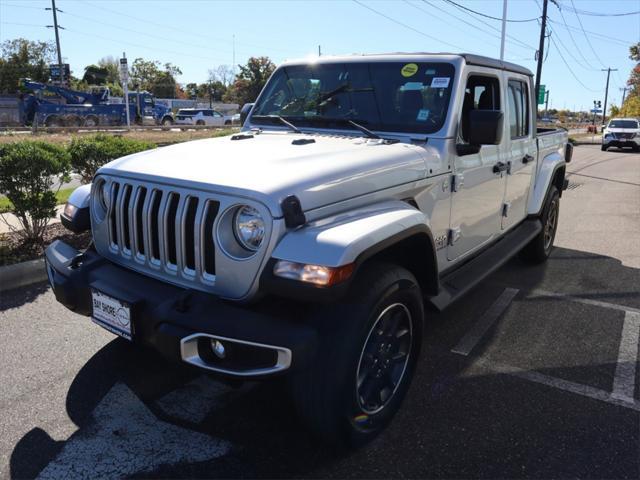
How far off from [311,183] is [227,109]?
63456 millimetres

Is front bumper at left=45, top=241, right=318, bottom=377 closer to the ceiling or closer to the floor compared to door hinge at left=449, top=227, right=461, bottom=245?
closer to the floor

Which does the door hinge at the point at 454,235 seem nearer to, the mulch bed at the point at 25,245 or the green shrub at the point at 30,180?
the mulch bed at the point at 25,245

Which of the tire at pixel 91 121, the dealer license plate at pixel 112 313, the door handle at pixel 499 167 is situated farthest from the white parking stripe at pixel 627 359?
the tire at pixel 91 121

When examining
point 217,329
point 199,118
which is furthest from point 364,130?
point 199,118

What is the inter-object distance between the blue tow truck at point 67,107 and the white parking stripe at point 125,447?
3427cm

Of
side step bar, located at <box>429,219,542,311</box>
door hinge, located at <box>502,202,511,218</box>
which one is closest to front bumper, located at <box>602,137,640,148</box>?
side step bar, located at <box>429,219,542,311</box>

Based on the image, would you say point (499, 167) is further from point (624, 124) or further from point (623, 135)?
point (624, 124)

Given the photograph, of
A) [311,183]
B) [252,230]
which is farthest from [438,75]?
[252,230]

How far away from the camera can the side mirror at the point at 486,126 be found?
11.2ft

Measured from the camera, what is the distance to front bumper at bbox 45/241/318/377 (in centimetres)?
224

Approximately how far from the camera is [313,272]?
2262 millimetres

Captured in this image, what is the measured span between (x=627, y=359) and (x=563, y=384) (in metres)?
0.72

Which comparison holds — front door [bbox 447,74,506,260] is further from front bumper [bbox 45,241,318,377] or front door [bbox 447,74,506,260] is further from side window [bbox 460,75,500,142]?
front bumper [bbox 45,241,318,377]

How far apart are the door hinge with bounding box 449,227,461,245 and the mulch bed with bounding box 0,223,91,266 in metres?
3.66
